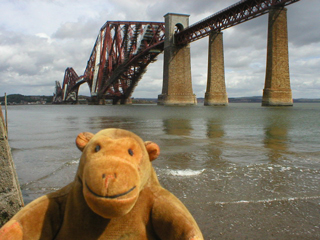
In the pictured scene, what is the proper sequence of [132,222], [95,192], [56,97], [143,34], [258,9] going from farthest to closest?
[56,97] → [143,34] → [258,9] → [132,222] → [95,192]

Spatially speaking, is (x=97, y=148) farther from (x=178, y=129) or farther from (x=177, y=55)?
(x=177, y=55)

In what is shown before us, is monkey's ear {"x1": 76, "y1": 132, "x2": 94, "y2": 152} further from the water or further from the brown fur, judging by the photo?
the water

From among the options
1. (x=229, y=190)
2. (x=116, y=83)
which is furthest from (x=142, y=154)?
(x=116, y=83)

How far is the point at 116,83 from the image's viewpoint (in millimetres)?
59125

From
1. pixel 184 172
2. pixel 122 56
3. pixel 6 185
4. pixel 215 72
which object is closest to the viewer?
pixel 6 185

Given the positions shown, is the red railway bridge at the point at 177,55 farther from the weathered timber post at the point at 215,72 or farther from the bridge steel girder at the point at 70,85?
the bridge steel girder at the point at 70,85

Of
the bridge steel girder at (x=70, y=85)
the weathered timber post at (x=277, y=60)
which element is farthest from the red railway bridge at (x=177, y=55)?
the bridge steel girder at (x=70, y=85)

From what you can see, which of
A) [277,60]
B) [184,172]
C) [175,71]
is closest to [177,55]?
[175,71]

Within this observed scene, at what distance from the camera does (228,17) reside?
125 feet

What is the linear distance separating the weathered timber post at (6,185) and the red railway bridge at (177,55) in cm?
3540

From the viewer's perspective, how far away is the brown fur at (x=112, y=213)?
3.78 feet

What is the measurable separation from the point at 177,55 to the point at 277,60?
51.6 ft

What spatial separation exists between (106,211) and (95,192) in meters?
0.08

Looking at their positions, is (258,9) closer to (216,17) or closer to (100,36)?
(216,17)
